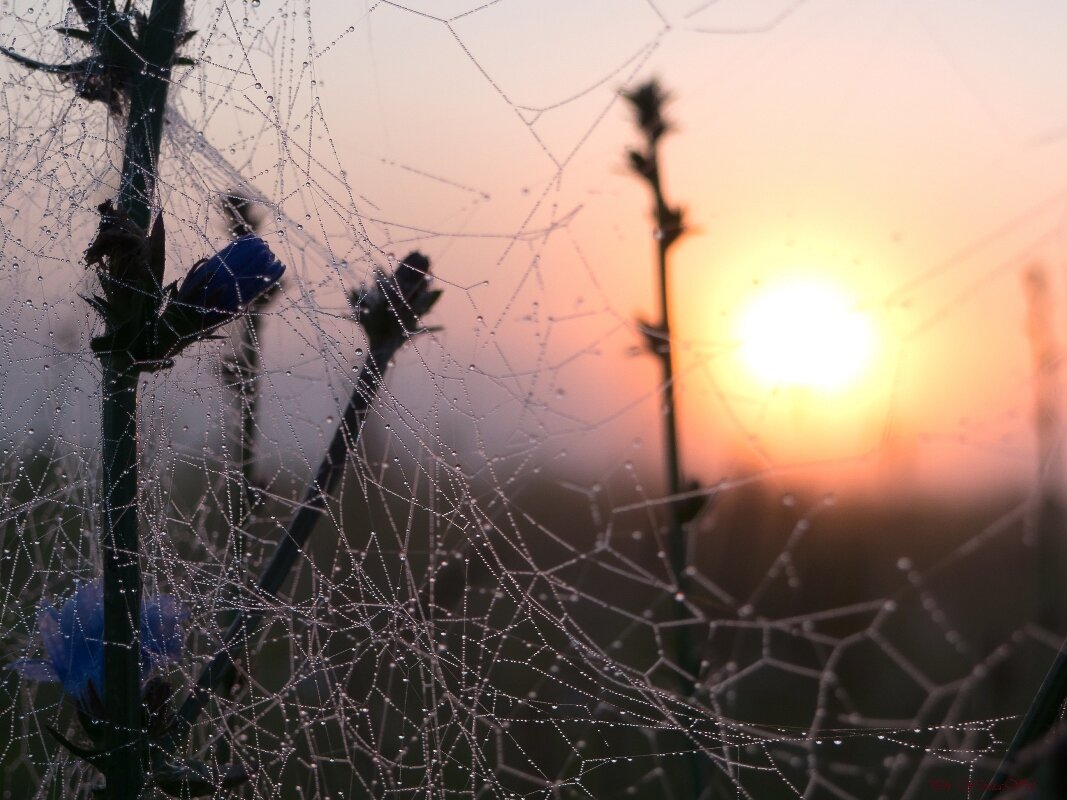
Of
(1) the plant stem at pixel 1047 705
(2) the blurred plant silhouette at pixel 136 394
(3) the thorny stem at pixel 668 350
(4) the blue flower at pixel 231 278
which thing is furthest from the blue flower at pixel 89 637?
(1) the plant stem at pixel 1047 705

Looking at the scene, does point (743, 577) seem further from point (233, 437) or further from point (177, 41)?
point (177, 41)

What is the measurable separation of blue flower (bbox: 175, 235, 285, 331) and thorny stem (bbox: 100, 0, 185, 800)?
0.06 metres

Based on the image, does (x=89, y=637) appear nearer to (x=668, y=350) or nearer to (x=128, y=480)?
(x=128, y=480)

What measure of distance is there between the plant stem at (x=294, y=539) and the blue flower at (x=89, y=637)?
7 centimetres

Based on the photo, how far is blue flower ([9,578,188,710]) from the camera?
78 centimetres

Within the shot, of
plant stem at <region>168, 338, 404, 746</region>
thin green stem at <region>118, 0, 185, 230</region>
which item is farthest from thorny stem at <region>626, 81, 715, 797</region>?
thin green stem at <region>118, 0, 185, 230</region>

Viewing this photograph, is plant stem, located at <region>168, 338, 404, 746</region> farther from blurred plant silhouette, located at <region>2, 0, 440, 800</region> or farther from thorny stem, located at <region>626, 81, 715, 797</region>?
thorny stem, located at <region>626, 81, 715, 797</region>

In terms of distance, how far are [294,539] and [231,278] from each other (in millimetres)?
194

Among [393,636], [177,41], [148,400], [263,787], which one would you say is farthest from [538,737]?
[177,41]

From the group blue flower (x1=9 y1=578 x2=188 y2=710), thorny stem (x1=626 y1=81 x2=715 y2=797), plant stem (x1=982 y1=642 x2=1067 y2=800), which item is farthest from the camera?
thorny stem (x1=626 y1=81 x2=715 y2=797)

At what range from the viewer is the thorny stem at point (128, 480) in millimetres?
661

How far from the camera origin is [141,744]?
701 mm

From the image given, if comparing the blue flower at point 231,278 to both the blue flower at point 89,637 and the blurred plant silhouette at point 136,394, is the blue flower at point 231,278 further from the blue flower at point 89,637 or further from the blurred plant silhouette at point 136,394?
the blue flower at point 89,637

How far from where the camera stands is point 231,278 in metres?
0.74
